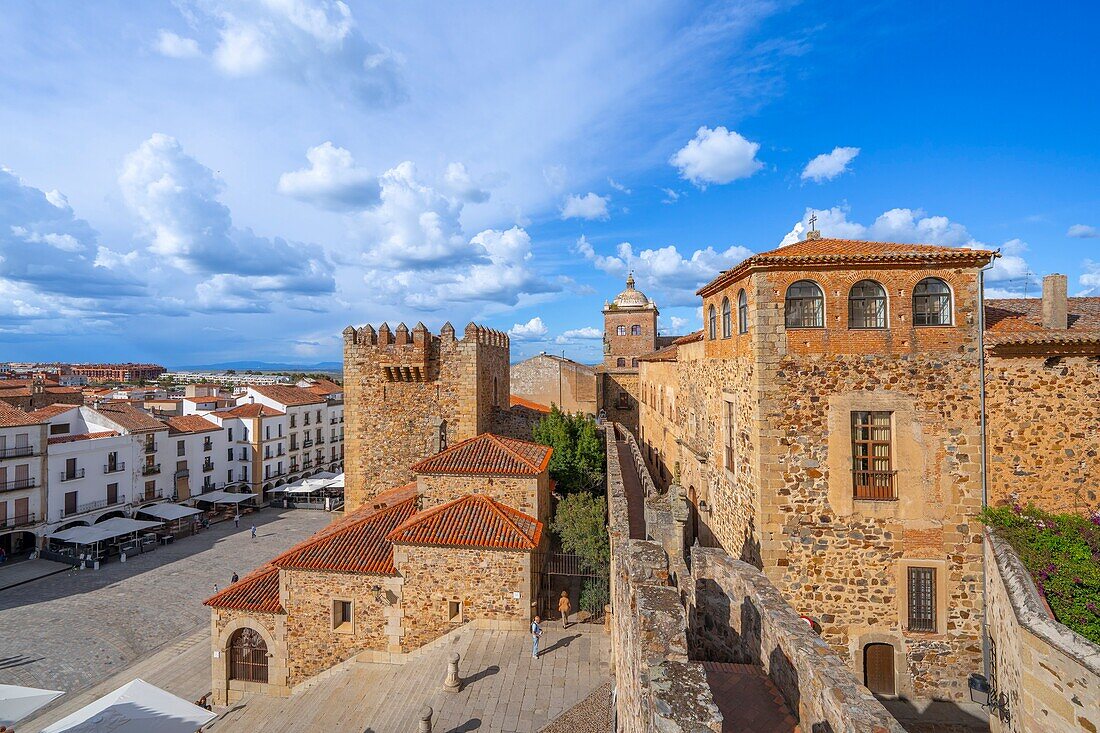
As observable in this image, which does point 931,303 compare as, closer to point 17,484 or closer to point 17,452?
point 17,452

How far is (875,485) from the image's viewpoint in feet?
35.4

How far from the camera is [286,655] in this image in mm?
13180

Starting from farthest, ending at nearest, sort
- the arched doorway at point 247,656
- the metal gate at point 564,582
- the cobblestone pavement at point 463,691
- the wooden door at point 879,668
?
the arched doorway at point 247,656 → the metal gate at point 564,582 → the wooden door at point 879,668 → the cobblestone pavement at point 463,691

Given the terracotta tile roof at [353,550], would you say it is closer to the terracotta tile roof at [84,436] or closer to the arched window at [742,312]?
the arched window at [742,312]

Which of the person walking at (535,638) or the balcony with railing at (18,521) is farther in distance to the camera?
the balcony with railing at (18,521)

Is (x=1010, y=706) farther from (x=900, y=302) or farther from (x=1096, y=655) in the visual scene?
(x=900, y=302)

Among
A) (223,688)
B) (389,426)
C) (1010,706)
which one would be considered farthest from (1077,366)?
(223,688)

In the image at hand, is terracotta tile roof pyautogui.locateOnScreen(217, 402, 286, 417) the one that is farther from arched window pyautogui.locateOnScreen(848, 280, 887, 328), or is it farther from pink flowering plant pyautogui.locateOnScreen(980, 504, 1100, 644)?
pink flowering plant pyautogui.locateOnScreen(980, 504, 1100, 644)

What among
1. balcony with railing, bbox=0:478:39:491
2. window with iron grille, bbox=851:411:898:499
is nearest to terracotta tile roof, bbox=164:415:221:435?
balcony with railing, bbox=0:478:39:491

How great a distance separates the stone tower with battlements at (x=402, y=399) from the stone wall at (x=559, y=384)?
48.9 ft

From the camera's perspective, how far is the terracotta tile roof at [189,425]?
36316mm

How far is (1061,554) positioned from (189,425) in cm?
4616

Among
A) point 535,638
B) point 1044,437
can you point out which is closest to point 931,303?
point 1044,437

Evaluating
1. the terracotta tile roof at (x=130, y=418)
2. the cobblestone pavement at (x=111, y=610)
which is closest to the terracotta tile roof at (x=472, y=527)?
the cobblestone pavement at (x=111, y=610)
